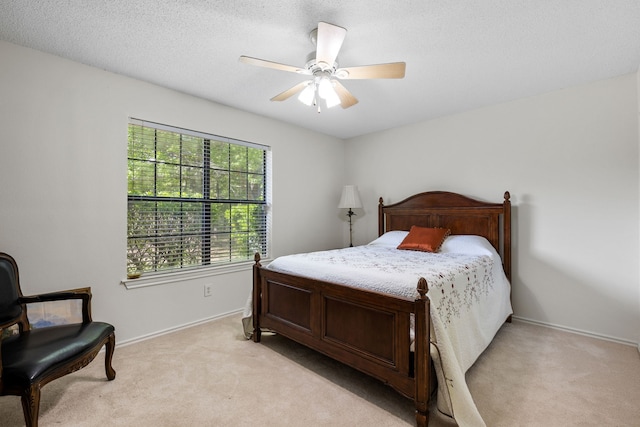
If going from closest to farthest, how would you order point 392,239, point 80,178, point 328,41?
point 328,41, point 80,178, point 392,239

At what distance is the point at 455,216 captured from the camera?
11.7 ft

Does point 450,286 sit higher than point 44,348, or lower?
higher

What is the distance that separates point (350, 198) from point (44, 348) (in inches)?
136

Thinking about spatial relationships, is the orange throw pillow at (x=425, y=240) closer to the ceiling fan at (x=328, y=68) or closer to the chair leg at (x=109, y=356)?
the ceiling fan at (x=328, y=68)

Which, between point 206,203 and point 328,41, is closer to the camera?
point 328,41

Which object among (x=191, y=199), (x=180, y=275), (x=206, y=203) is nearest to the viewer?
(x=180, y=275)

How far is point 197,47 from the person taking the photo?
7.26ft

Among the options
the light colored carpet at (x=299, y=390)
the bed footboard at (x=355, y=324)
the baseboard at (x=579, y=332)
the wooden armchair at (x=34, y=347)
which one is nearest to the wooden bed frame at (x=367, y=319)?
the bed footboard at (x=355, y=324)

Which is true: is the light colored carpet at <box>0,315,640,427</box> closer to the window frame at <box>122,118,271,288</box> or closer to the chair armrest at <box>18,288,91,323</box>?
the chair armrest at <box>18,288,91,323</box>

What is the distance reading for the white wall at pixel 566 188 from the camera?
267 centimetres

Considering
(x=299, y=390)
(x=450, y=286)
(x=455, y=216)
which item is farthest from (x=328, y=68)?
(x=455, y=216)

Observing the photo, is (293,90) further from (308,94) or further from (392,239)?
(392,239)

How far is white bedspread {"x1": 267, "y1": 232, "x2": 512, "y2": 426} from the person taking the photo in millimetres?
1591

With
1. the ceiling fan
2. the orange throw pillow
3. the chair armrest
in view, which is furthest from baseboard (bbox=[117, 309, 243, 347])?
the ceiling fan
